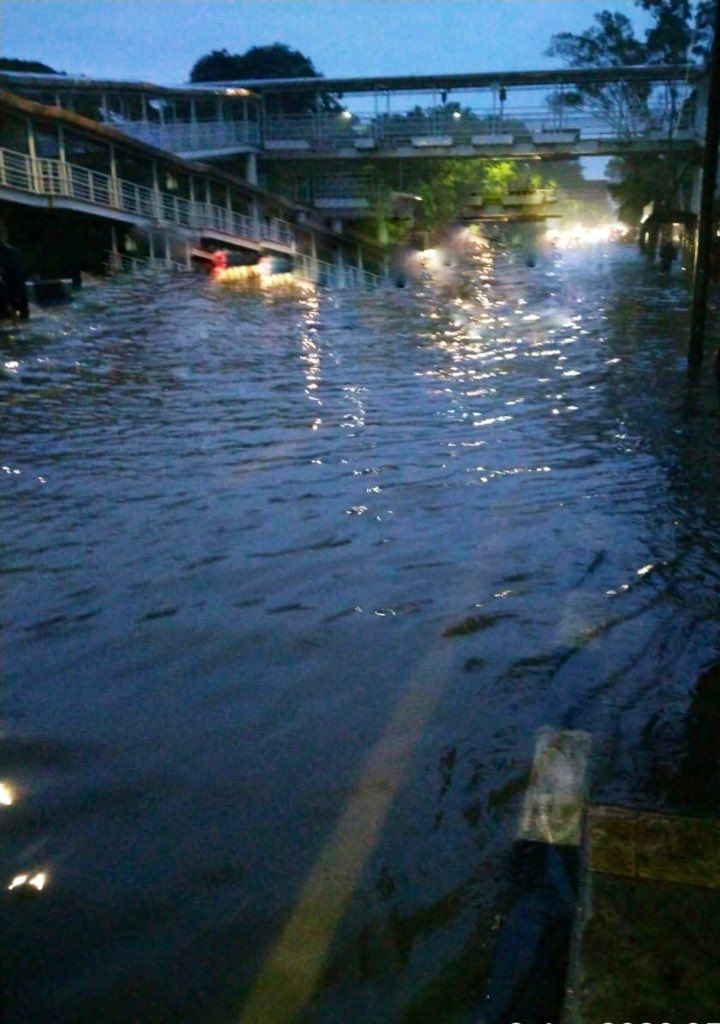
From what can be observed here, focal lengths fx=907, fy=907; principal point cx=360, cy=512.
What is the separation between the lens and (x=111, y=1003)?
260 centimetres

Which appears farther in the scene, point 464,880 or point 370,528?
point 370,528

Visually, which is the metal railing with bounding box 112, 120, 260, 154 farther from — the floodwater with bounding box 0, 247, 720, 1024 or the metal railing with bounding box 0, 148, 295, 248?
the floodwater with bounding box 0, 247, 720, 1024

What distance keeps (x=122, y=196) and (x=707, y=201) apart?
23420 millimetres

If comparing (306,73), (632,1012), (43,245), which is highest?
(306,73)

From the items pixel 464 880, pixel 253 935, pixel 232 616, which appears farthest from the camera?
pixel 232 616

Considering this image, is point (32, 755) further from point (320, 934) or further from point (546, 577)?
point (546, 577)

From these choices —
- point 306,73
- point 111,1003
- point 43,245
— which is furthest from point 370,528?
point 306,73

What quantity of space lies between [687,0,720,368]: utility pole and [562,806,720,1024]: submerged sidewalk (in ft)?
35.7

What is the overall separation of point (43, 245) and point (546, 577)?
1071 inches

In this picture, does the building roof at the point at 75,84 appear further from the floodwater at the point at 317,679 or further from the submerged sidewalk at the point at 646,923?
the submerged sidewalk at the point at 646,923

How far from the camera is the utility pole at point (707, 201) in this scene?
11656 millimetres

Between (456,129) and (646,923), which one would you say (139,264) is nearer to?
(456,129)

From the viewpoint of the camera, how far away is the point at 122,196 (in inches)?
1213

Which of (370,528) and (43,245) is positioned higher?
(43,245)
